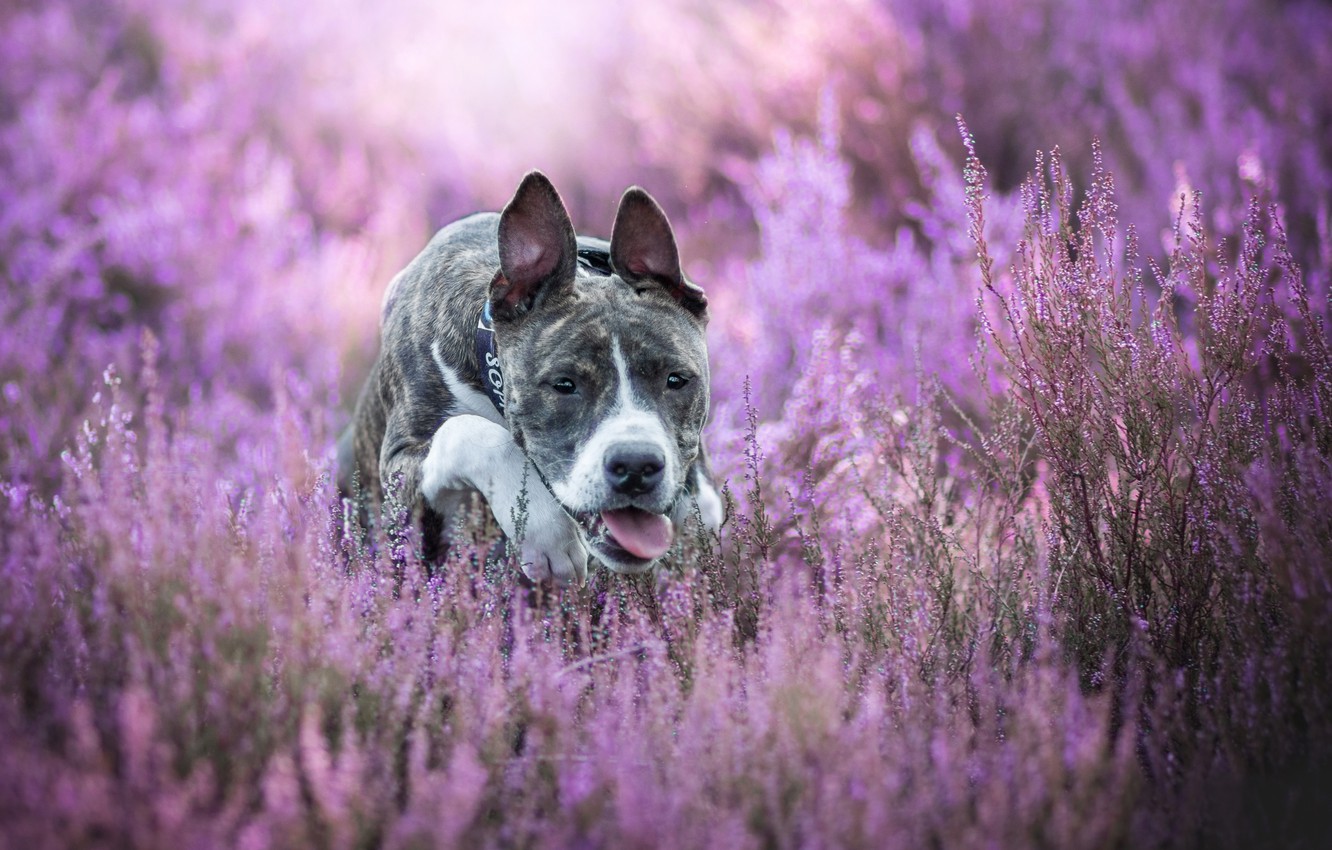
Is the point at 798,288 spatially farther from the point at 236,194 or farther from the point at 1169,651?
the point at 236,194

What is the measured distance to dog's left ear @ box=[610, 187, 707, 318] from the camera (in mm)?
3381

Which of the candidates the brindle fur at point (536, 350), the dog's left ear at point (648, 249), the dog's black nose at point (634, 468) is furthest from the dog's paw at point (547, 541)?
the dog's left ear at point (648, 249)

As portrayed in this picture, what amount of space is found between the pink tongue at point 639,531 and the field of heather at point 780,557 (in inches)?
3.2

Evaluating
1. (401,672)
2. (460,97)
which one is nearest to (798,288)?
(401,672)

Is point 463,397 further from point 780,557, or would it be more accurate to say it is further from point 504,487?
point 780,557

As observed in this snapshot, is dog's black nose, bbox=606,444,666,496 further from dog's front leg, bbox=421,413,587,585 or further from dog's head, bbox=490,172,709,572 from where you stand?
A: dog's front leg, bbox=421,413,587,585

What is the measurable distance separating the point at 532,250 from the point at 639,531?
889 mm

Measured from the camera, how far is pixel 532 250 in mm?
3254

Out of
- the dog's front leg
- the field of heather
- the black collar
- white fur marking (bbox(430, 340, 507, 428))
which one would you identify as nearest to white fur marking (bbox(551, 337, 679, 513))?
the dog's front leg

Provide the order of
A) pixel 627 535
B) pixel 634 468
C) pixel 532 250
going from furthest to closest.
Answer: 1. pixel 532 250
2. pixel 627 535
3. pixel 634 468

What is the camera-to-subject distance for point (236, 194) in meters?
6.50

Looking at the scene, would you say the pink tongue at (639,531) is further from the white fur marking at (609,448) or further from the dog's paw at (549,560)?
the dog's paw at (549,560)

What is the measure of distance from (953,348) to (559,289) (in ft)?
6.75

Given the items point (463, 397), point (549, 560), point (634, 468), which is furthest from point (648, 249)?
point (549, 560)
